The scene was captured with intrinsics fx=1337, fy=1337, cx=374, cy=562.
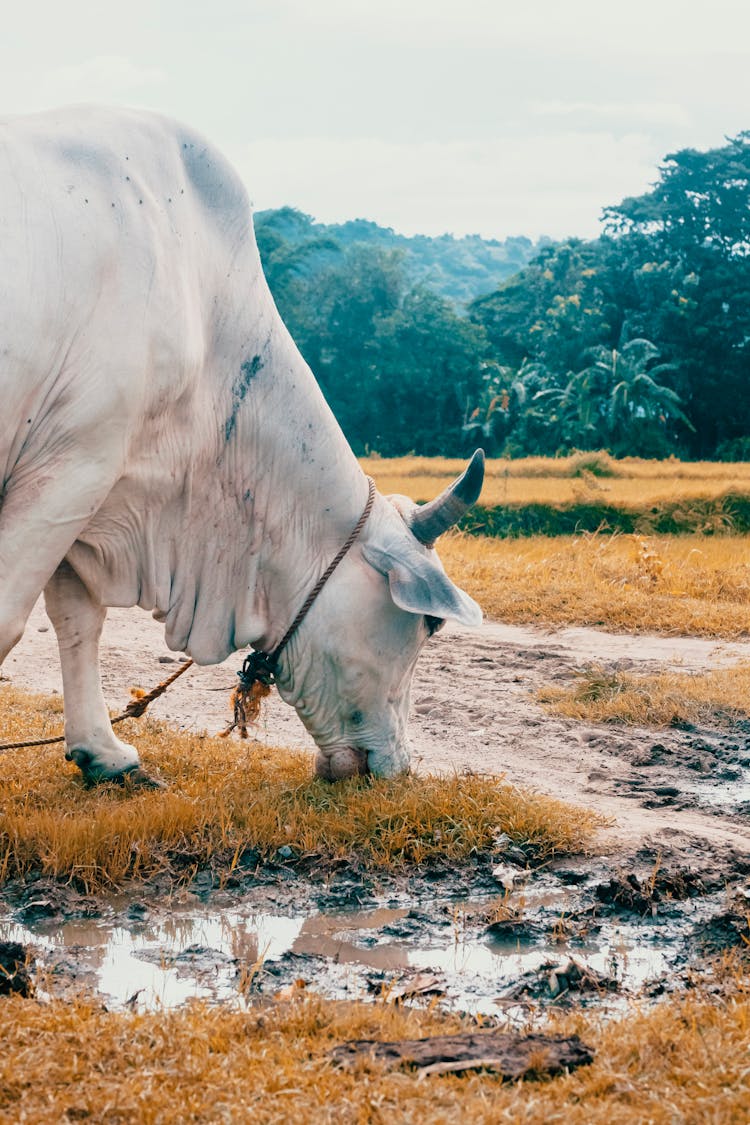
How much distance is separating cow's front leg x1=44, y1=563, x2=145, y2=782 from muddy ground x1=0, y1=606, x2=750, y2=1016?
85 centimetres

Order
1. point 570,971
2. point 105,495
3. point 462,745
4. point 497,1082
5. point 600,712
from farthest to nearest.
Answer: point 600,712, point 462,745, point 105,495, point 570,971, point 497,1082

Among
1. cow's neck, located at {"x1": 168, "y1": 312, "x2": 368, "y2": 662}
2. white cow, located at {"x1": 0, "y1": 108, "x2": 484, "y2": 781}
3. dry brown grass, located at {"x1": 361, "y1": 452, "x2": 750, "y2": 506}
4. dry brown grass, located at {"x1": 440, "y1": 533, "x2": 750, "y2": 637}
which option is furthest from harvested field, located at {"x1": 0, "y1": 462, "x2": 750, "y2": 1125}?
dry brown grass, located at {"x1": 361, "y1": 452, "x2": 750, "y2": 506}

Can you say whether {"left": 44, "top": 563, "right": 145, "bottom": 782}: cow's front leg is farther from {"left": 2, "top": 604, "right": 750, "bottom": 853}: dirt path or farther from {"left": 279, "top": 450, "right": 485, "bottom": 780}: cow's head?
{"left": 2, "top": 604, "right": 750, "bottom": 853}: dirt path

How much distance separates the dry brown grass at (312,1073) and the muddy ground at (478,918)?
0.32 metres

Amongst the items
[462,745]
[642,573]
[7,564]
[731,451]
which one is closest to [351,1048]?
[7,564]

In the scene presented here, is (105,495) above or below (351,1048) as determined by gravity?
above

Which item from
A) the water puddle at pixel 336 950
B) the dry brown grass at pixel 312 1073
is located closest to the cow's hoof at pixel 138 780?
the water puddle at pixel 336 950

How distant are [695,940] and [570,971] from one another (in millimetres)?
505

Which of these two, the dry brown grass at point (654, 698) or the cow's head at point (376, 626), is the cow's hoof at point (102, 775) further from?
the dry brown grass at point (654, 698)

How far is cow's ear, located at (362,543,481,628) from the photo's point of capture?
433 cm

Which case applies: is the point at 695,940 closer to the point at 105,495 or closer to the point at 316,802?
the point at 316,802

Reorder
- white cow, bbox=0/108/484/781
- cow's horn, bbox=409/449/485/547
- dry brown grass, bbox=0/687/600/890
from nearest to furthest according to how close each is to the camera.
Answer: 1. white cow, bbox=0/108/484/781
2. dry brown grass, bbox=0/687/600/890
3. cow's horn, bbox=409/449/485/547

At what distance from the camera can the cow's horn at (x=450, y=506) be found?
427 cm

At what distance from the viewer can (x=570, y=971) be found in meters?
3.28
